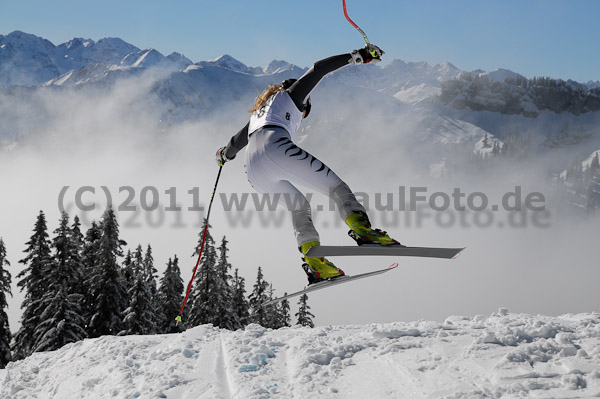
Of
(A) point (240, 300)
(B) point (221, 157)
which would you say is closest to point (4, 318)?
(A) point (240, 300)

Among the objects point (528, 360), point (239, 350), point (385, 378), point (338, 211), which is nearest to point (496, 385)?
point (528, 360)

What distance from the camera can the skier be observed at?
17.8 ft

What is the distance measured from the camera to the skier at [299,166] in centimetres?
543

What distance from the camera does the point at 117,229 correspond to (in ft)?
82.1

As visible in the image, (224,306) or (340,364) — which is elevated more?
(340,364)

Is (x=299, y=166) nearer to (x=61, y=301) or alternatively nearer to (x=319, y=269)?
(x=319, y=269)

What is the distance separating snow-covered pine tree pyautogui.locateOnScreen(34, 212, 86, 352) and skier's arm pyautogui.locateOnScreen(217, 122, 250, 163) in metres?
17.7

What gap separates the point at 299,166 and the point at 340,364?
3.04 meters

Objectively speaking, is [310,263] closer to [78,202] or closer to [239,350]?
[239,350]

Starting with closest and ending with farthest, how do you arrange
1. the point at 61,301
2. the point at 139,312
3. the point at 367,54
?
the point at 367,54
the point at 61,301
the point at 139,312

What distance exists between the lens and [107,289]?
80.6ft

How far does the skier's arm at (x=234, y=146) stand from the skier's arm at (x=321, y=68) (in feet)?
3.15

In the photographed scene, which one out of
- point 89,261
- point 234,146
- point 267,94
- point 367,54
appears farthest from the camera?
point 89,261

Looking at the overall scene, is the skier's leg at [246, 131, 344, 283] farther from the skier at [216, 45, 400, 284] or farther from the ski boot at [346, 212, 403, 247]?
the ski boot at [346, 212, 403, 247]
